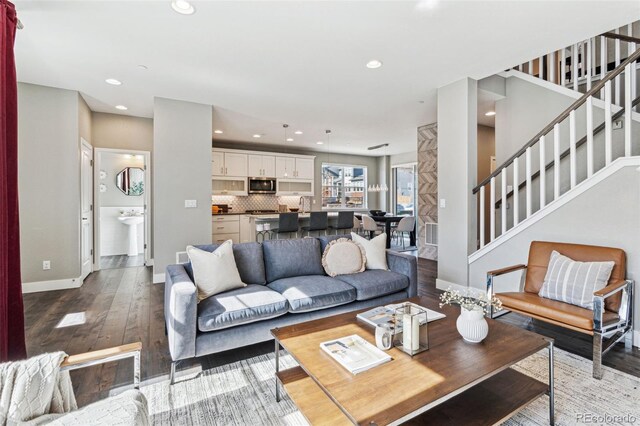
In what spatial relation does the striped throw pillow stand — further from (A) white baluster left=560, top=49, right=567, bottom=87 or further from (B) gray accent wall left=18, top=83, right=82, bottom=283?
(B) gray accent wall left=18, top=83, right=82, bottom=283

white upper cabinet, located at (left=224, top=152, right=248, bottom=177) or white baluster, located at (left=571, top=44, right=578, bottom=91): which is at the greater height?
white baluster, located at (left=571, top=44, right=578, bottom=91)

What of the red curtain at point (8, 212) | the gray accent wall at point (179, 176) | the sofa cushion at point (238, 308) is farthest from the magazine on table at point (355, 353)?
the gray accent wall at point (179, 176)

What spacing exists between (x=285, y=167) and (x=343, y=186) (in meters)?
2.44

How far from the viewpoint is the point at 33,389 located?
1.13 m

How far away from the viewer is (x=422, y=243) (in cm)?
664

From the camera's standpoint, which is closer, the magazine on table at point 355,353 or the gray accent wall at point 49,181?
the magazine on table at point 355,353

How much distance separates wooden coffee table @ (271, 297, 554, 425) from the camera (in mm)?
1227

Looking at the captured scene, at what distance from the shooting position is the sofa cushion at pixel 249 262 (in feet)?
9.41

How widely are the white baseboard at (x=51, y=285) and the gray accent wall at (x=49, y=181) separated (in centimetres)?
5

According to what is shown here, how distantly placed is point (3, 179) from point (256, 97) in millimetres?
3423

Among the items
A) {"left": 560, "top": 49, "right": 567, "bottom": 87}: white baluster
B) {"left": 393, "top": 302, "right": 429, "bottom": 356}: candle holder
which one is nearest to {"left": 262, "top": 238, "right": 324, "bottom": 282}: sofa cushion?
{"left": 393, "top": 302, "right": 429, "bottom": 356}: candle holder

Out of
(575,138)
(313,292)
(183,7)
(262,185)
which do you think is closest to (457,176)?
(575,138)

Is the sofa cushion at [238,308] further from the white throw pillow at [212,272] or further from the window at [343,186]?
the window at [343,186]

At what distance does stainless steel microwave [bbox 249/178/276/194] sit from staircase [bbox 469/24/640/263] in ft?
18.2
